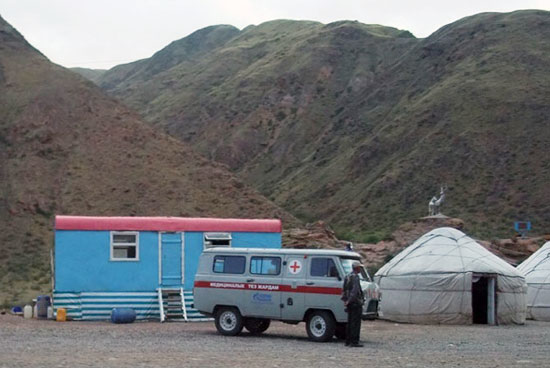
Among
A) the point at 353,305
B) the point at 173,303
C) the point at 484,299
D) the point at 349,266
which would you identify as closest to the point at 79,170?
the point at 173,303

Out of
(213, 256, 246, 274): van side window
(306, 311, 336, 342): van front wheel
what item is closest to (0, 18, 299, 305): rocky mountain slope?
(213, 256, 246, 274): van side window

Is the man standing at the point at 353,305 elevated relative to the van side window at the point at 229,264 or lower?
lower

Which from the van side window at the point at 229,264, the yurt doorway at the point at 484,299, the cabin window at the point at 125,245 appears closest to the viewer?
the van side window at the point at 229,264

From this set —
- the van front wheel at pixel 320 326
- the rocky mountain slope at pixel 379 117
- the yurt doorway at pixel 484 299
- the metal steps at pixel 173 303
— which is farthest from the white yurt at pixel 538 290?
the rocky mountain slope at pixel 379 117

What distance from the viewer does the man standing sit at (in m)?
19.8

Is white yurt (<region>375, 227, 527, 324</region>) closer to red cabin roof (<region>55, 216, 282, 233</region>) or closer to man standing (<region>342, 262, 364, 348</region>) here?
red cabin roof (<region>55, 216, 282, 233</region>)

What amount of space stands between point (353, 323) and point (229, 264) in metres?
4.13

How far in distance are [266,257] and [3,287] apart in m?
20.5

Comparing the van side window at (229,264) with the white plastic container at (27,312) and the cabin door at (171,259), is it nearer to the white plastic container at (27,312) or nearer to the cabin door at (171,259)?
the cabin door at (171,259)

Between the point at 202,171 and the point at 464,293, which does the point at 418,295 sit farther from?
the point at 202,171

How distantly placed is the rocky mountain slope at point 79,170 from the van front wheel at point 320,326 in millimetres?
24610

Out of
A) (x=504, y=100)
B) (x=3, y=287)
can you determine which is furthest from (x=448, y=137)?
(x=3, y=287)

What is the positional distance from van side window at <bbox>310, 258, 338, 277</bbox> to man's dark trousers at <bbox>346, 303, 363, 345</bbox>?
5.26ft

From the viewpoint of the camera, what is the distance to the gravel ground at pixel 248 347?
16.2 meters
